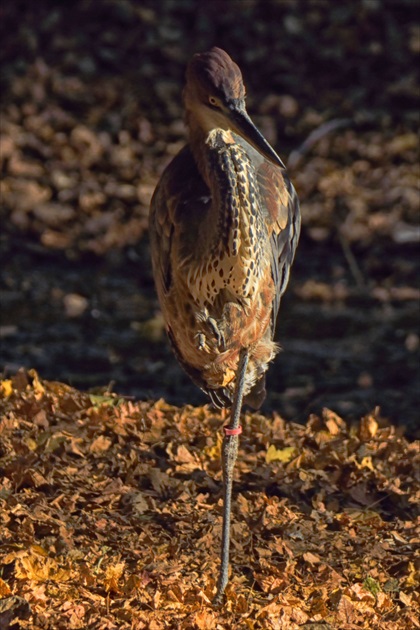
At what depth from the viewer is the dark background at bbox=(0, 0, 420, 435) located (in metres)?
8.12

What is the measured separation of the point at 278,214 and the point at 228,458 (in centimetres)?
98

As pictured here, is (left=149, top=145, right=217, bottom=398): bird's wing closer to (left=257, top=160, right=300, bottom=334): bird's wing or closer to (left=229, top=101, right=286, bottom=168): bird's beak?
(left=257, top=160, right=300, bottom=334): bird's wing

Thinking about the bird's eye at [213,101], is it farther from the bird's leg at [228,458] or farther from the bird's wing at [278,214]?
the bird's leg at [228,458]

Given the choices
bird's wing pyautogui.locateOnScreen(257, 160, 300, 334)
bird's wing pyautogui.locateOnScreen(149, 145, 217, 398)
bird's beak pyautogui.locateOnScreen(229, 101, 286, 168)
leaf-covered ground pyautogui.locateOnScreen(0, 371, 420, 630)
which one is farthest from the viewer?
bird's wing pyautogui.locateOnScreen(257, 160, 300, 334)

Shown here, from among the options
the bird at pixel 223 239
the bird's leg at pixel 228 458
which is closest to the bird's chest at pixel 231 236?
the bird at pixel 223 239

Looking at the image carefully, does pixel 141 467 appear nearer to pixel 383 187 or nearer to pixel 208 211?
pixel 208 211

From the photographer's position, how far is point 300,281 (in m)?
9.31

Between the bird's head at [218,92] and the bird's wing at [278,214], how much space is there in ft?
1.25

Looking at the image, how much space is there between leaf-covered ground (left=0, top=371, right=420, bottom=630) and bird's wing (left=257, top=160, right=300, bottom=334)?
938mm

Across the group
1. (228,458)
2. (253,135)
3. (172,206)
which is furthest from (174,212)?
(228,458)

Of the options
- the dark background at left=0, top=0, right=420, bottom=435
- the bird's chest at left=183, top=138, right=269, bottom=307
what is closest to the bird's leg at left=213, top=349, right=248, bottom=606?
the bird's chest at left=183, top=138, right=269, bottom=307

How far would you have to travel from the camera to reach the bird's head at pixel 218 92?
4.42 meters

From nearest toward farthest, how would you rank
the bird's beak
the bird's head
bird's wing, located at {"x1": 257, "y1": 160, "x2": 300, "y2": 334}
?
the bird's beak, the bird's head, bird's wing, located at {"x1": 257, "y1": 160, "x2": 300, "y2": 334}

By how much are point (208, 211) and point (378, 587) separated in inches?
64.6
